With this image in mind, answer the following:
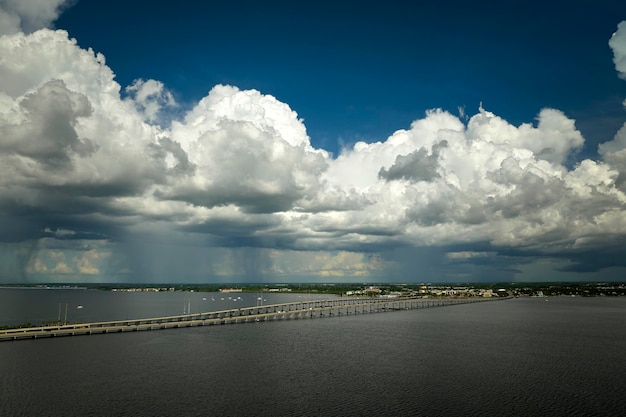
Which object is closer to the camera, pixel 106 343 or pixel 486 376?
pixel 486 376

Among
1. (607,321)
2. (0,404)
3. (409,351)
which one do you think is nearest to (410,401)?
(409,351)

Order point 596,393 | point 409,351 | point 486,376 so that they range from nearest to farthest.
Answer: point 596,393 → point 486,376 → point 409,351

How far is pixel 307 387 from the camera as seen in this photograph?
61219mm

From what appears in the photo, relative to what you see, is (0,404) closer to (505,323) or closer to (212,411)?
(212,411)

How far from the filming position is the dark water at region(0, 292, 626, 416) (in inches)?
2061

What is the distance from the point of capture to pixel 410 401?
179 feet

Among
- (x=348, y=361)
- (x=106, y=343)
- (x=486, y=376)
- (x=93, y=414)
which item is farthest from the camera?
(x=106, y=343)

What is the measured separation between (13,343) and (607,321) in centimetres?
17479

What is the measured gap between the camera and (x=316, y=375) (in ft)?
224

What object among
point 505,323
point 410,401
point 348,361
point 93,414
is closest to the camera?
point 93,414

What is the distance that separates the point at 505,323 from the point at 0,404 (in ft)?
462

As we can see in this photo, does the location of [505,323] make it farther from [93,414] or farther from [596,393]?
[93,414]

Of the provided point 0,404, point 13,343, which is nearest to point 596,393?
point 0,404

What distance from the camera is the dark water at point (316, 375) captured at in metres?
52.3
